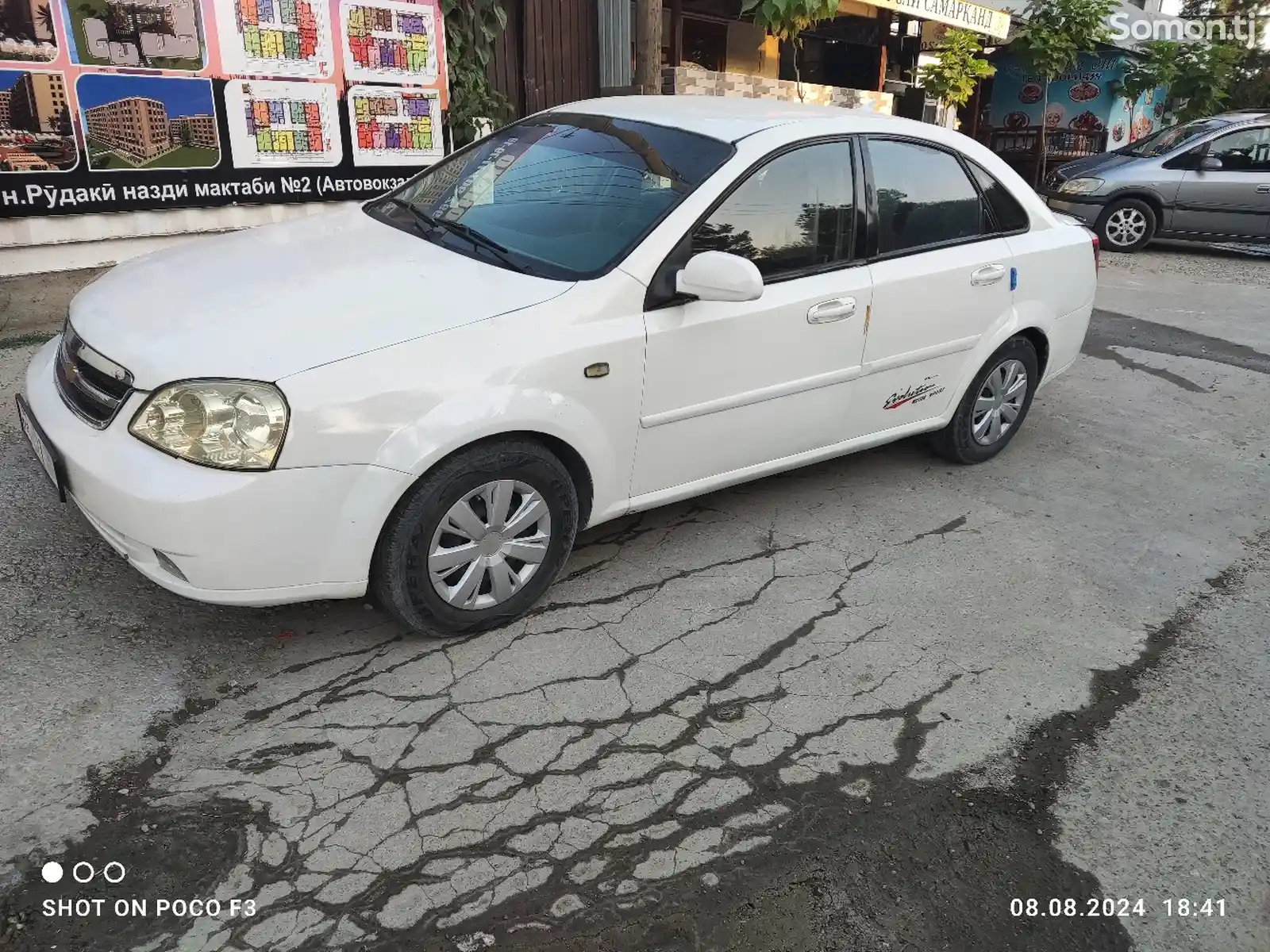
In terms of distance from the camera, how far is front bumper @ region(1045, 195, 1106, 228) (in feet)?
39.2

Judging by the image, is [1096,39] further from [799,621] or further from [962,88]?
[799,621]

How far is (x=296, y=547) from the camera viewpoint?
9.36 feet

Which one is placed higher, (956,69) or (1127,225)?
(956,69)

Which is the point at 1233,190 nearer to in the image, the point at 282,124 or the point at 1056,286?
the point at 1056,286

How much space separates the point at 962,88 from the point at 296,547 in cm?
1532

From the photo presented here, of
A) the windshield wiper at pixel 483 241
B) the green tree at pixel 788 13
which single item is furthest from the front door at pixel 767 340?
the green tree at pixel 788 13

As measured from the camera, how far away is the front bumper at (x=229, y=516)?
2.73 meters

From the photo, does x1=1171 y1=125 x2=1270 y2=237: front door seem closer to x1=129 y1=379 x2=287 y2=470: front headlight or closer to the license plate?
x1=129 y1=379 x2=287 y2=470: front headlight

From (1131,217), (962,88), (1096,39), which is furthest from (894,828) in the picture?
(1096,39)

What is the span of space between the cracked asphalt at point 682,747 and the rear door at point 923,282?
61 cm

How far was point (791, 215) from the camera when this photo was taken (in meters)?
3.83

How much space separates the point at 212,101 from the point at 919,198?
16.7 feet

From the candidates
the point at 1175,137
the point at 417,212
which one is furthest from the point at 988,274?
the point at 1175,137
